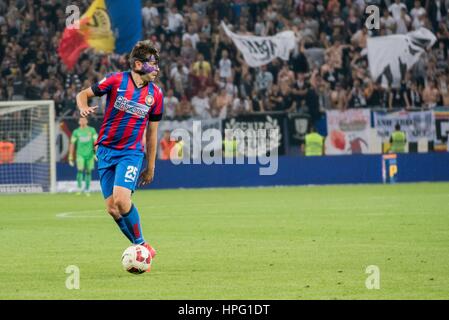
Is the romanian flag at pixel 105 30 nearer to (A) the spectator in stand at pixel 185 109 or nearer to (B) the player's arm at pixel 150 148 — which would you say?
(A) the spectator in stand at pixel 185 109

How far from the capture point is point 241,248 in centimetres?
1488

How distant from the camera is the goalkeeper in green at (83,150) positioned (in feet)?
103

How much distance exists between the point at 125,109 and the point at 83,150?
62.3ft

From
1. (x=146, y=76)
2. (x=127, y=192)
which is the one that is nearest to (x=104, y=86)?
(x=146, y=76)

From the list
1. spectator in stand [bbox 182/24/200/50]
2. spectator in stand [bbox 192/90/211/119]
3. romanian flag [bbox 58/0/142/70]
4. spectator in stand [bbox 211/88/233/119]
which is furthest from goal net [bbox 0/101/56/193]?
spectator in stand [bbox 182/24/200/50]

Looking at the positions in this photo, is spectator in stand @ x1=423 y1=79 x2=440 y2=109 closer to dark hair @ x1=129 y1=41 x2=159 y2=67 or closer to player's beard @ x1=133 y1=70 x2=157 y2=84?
player's beard @ x1=133 y1=70 x2=157 y2=84

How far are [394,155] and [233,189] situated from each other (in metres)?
5.19

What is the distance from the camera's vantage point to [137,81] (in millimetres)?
12680

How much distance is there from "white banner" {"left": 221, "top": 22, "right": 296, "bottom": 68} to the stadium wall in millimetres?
3869

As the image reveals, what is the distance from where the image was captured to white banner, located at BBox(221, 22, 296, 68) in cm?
3556

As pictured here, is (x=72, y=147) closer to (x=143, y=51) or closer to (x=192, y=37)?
(x=192, y=37)
